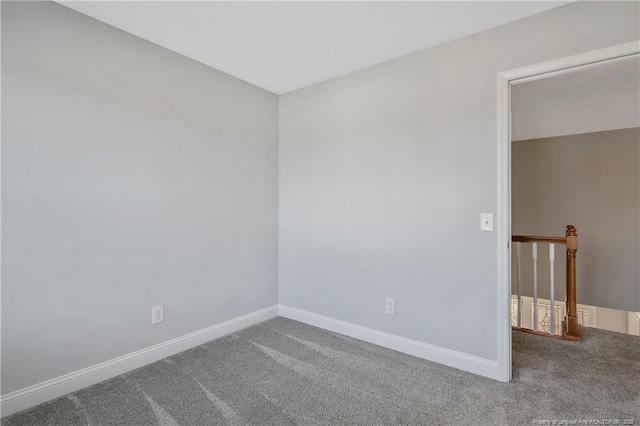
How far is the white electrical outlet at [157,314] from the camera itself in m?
2.34

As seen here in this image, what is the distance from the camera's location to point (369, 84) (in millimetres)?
2682

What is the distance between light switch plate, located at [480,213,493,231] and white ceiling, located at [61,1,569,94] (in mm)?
1264

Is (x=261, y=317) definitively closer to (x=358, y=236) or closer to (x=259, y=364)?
(x=259, y=364)

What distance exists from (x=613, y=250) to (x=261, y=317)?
4.96 meters

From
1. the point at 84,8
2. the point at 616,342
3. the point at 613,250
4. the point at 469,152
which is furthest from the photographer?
the point at 613,250

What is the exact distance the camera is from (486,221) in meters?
2.13

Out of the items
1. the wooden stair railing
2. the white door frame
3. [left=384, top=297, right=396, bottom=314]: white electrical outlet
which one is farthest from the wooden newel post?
[left=384, top=297, right=396, bottom=314]: white electrical outlet

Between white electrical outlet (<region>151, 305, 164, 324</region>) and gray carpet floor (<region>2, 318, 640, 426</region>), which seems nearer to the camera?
gray carpet floor (<region>2, 318, 640, 426</region>)

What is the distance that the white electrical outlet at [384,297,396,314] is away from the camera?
2.57 metres

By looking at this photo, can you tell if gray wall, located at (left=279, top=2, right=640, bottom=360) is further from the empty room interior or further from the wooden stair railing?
the wooden stair railing

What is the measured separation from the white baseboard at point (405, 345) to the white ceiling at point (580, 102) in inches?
83.4

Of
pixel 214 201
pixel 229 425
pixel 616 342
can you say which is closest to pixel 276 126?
pixel 214 201

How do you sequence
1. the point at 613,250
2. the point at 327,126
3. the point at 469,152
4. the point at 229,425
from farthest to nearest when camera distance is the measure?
the point at 613,250 < the point at 327,126 < the point at 469,152 < the point at 229,425

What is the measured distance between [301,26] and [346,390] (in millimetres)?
2368
